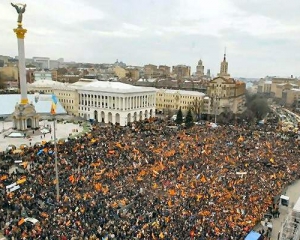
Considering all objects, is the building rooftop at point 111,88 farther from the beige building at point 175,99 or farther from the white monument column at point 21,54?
the white monument column at point 21,54

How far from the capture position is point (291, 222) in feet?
52.3

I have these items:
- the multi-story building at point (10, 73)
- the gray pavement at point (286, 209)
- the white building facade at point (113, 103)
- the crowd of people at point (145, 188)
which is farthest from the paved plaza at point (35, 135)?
the multi-story building at point (10, 73)

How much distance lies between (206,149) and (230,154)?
8.46 feet

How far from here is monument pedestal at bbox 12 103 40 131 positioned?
41.4m

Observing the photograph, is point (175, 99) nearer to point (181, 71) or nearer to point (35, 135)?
point (35, 135)

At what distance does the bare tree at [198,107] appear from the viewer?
69.7m

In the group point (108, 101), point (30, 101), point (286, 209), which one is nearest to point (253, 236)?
point (286, 209)

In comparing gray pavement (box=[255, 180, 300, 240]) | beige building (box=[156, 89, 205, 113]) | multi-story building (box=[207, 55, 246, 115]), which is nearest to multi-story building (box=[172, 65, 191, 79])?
multi-story building (box=[207, 55, 246, 115])

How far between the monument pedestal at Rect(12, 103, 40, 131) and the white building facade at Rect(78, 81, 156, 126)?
684 inches

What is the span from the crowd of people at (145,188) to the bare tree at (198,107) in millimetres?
33832

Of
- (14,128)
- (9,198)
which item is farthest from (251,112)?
(9,198)

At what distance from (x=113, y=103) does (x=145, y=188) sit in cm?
3650

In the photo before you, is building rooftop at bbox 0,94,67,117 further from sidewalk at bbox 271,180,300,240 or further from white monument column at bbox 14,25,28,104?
sidewalk at bbox 271,180,300,240

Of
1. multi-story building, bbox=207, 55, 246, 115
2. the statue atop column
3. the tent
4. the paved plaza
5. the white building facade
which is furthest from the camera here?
multi-story building, bbox=207, 55, 246, 115
